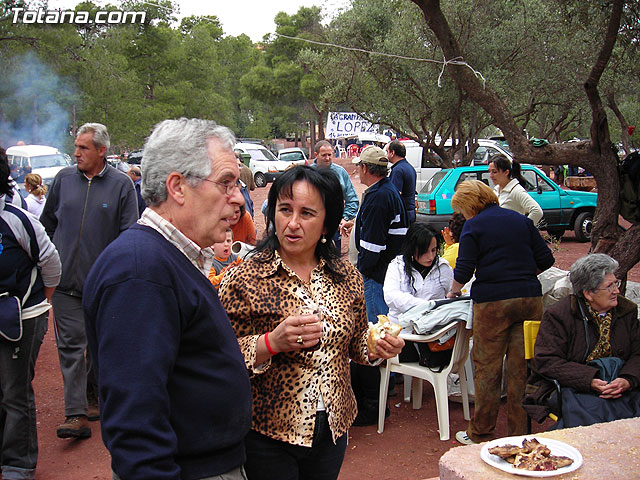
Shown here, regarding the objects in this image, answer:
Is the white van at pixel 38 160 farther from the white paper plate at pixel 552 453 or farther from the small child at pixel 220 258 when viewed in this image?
the white paper plate at pixel 552 453

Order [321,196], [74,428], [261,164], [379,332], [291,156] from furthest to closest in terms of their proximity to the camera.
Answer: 1. [291,156]
2. [261,164]
3. [74,428]
4. [321,196]
5. [379,332]

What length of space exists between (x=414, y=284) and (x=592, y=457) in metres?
2.90

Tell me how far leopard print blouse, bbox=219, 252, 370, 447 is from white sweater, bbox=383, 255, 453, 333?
3023 millimetres

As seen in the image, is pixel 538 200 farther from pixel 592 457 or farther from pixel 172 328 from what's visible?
pixel 172 328

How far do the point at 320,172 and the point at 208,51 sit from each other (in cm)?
3349

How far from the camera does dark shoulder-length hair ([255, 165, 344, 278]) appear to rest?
2674 millimetres

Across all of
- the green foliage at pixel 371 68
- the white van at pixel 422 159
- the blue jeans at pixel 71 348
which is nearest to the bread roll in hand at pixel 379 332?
the blue jeans at pixel 71 348

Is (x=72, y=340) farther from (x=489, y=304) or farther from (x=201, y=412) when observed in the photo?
A: (x=201, y=412)

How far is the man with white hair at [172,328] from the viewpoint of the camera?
1.54m

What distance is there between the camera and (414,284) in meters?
5.64

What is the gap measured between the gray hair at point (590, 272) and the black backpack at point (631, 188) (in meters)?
1.75

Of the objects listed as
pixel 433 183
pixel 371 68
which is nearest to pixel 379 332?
pixel 433 183

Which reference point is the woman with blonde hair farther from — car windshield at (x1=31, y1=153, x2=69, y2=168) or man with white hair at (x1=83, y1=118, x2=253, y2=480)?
car windshield at (x1=31, y1=153, x2=69, y2=168)

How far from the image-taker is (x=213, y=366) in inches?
68.6
